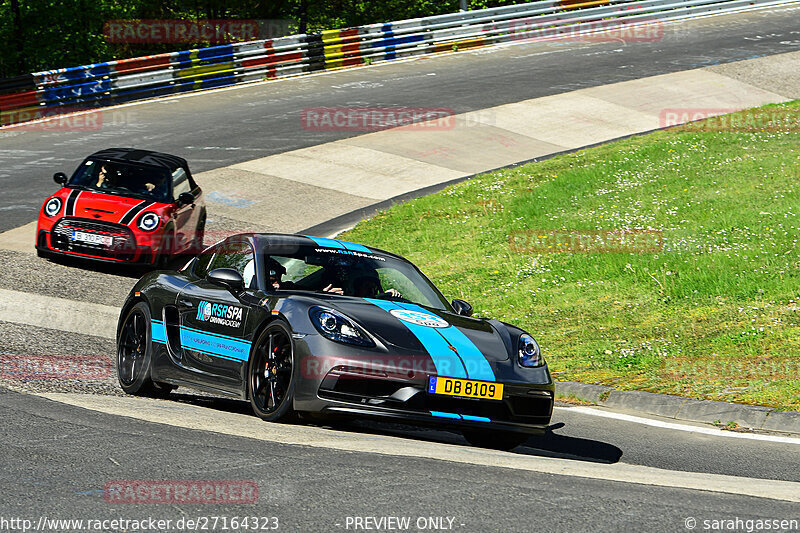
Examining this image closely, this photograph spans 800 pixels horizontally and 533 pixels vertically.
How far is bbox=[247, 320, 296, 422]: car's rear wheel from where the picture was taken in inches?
272

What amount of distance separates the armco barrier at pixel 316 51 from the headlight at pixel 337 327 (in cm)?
2007

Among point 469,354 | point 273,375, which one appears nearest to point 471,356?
point 469,354

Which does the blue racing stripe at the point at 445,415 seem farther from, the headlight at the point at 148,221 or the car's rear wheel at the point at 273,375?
the headlight at the point at 148,221

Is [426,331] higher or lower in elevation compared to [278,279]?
lower

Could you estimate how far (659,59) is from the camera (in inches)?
1195

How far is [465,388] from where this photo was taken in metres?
6.88

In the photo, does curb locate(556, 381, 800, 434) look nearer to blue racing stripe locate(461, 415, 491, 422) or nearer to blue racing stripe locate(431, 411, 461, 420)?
blue racing stripe locate(461, 415, 491, 422)

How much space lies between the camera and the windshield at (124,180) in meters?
14.8

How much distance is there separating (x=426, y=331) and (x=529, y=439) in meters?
1.39

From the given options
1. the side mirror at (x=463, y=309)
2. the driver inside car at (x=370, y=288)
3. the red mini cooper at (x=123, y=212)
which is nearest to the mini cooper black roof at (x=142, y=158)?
the red mini cooper at (x=123, y=212)

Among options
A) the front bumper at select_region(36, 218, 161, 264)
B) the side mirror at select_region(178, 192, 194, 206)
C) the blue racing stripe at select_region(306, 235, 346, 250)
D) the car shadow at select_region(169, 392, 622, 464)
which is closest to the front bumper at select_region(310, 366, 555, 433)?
the car shadow at select_region(169, 392, 622, 464)

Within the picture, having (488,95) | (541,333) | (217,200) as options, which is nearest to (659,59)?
(488,95)

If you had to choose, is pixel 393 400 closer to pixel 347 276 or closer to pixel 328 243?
pixel 347 276

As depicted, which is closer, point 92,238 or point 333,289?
point 333,289
